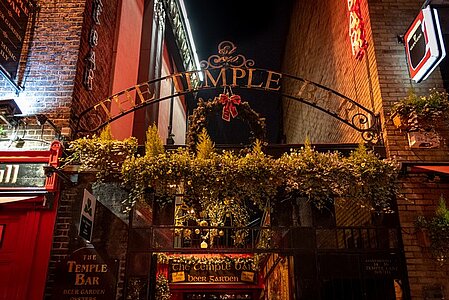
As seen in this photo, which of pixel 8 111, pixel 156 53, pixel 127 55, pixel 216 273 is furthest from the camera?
pixel 216 273

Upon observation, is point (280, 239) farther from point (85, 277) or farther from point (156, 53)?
point (156, 53)

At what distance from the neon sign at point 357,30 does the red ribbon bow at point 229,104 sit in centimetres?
267

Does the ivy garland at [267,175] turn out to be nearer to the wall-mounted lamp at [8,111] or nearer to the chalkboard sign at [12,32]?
the wall-mounted lamp at [8,111]

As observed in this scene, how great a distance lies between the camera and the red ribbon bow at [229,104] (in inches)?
311

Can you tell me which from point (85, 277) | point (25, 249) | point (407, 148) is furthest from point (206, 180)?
point (407, 148)

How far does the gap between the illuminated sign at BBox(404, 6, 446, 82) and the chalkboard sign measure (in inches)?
259

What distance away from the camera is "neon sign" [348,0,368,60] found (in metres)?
8.45

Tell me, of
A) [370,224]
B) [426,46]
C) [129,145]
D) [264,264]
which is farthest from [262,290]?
[426,46]

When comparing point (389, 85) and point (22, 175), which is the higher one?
point (389, 85)

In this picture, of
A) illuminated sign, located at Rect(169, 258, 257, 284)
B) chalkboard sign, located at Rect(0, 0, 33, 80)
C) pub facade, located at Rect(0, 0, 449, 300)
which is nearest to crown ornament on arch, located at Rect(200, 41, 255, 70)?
pub facade, located at Rect(0, 0, 449, 300)

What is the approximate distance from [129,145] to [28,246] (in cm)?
224

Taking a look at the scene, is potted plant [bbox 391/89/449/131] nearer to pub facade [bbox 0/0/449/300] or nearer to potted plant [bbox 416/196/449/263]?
pub facade [bbox 0/0/449/300]

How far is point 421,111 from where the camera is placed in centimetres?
717

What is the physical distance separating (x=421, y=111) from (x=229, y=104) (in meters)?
3.25
